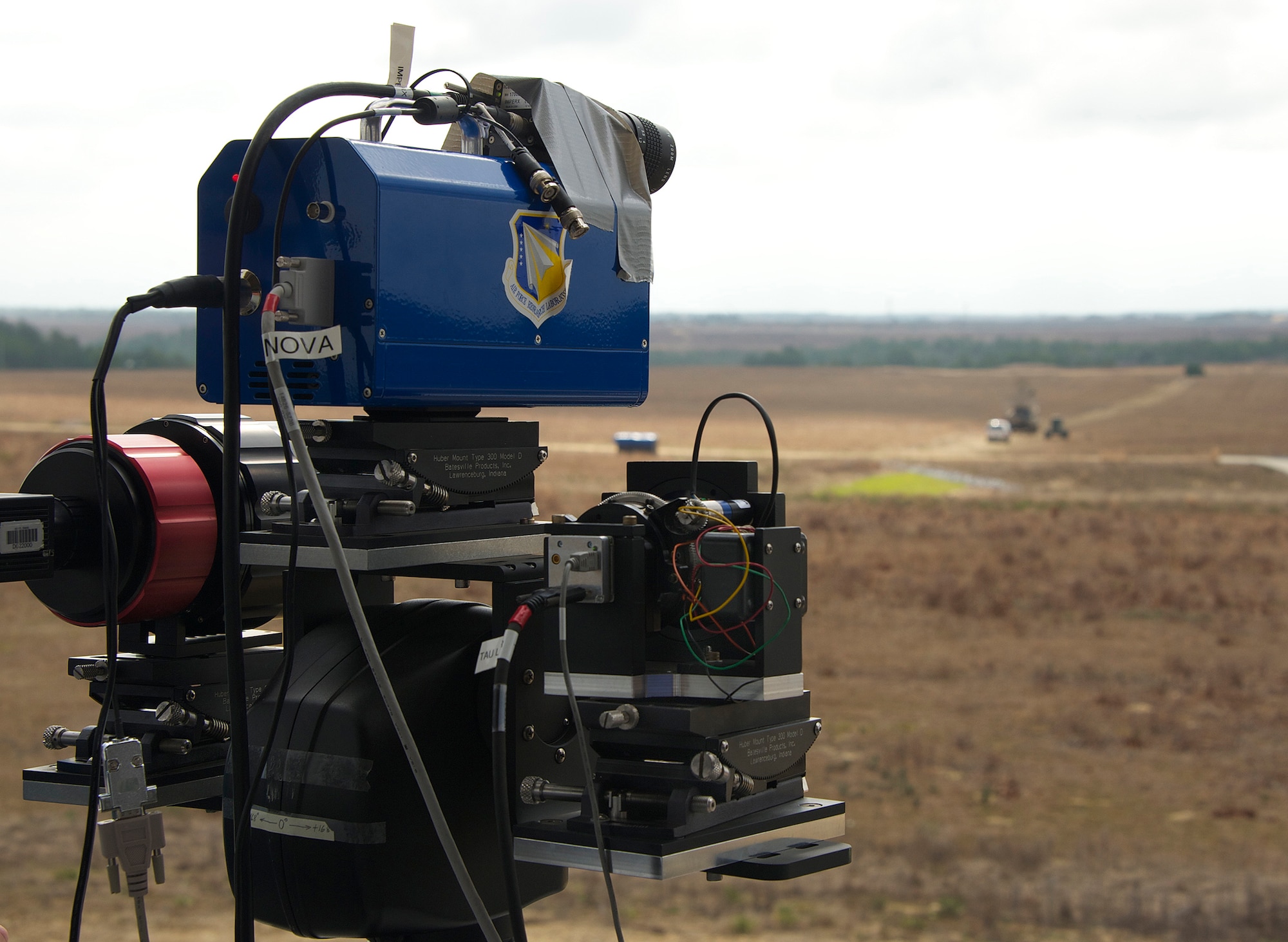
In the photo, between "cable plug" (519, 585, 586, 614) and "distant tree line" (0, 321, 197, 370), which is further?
"distant tree line" (0, 321, 197, 370)

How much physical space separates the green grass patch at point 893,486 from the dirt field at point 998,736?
2.57 m

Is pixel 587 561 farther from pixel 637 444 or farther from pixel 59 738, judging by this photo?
pixel 637 444

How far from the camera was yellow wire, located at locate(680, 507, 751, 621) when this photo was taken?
3.01m

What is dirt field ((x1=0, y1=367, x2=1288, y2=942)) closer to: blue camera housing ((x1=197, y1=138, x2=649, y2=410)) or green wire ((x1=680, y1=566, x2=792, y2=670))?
blue camera housing ((x1=197, y1=138, x2=649, y2=410))

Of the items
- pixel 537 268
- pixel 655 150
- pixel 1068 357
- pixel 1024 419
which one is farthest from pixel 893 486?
pixel 1068 357

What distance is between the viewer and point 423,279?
321cm

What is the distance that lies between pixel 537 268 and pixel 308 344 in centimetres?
60

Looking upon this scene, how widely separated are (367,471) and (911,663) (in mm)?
20001

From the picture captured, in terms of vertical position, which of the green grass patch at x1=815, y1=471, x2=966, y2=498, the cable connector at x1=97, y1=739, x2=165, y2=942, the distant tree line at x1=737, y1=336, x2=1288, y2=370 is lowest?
the green grass patch at x1=815, y1=471, x2=966, y2=498

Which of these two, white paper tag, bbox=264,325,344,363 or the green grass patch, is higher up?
white paper tag, bbox=264,325,344,363

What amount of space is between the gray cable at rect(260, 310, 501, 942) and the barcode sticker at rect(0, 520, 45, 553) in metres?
0.76

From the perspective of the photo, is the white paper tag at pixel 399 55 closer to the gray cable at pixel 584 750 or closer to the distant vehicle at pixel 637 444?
the gray cable at pixel 584 750

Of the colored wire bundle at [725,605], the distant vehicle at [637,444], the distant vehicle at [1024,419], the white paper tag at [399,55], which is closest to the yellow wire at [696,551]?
the colored wire bundle at [725,605]

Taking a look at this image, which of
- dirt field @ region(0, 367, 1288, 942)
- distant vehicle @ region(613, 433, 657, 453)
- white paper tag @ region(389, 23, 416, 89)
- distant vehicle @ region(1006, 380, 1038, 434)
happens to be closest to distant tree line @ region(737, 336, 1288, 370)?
distant vehicle @ region(1006, 380, 1038, 434)
